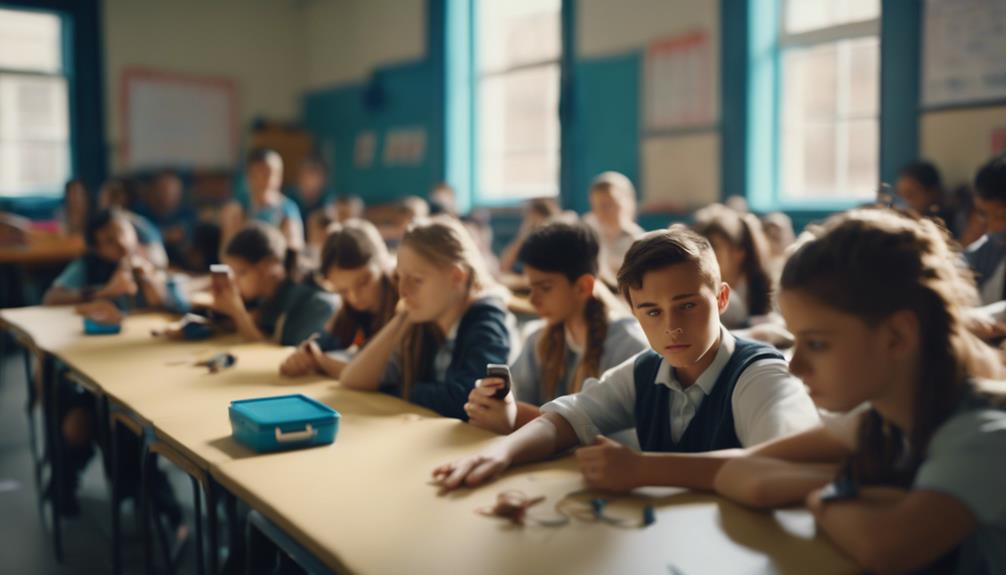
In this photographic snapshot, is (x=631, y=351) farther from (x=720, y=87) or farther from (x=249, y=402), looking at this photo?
(x=720, y=87)

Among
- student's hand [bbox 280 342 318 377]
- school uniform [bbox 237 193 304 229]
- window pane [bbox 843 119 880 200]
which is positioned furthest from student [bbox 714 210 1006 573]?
window pane [bbox 843 119 880 200]

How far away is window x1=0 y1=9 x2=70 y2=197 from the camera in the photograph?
26.9 ft

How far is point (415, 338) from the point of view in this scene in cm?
236

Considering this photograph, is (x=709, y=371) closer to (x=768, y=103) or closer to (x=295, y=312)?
(x=295, y=312)

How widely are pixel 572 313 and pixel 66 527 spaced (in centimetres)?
209

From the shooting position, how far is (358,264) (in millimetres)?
2680

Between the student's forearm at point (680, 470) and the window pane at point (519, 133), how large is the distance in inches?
228

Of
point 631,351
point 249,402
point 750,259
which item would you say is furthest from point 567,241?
point 750,259

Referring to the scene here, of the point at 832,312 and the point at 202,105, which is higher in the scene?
the point at 202,105

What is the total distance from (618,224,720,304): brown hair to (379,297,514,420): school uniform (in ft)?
2.04

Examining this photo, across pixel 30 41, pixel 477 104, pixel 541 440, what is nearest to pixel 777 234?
pixel 541 440

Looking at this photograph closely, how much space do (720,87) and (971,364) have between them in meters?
4.82

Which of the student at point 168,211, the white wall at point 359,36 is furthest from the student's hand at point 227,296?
the white wall at point 359,36

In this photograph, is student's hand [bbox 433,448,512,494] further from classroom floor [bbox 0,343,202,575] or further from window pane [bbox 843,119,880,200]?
window pane [bbox 843,119,880,200]
